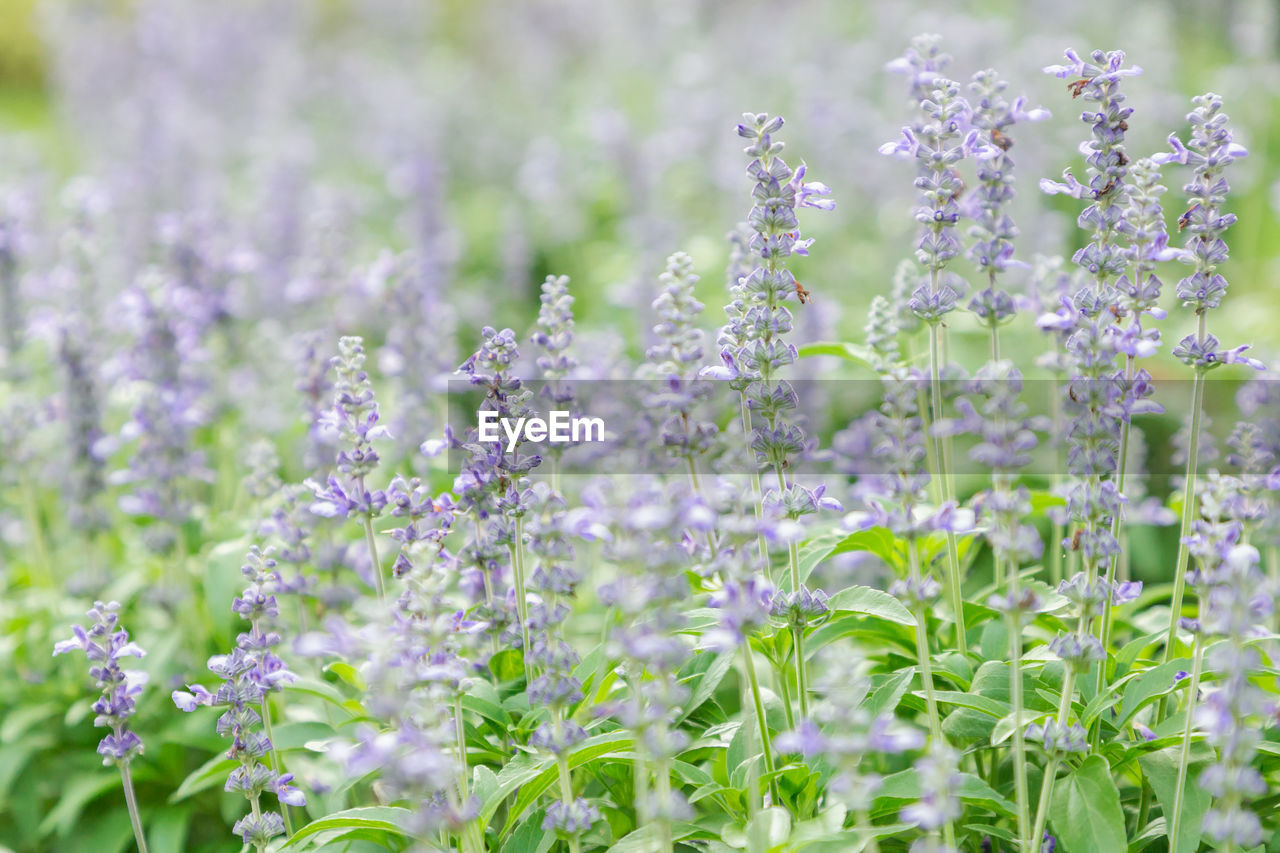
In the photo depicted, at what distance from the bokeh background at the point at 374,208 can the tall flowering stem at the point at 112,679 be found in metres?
1.05

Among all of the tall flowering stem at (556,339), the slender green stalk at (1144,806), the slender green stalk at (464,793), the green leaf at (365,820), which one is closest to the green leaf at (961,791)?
the slender green stalk at (1144,806)

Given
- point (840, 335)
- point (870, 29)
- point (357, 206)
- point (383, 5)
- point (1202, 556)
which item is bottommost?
point (1202, 556)

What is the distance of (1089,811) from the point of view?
2961 mm

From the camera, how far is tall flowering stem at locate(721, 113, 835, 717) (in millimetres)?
3090

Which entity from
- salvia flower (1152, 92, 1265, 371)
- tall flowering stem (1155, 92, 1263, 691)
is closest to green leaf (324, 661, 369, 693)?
tall flowering stem (1155, 92, 1263, 691)

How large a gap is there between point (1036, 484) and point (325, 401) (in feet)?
11.0

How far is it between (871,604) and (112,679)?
84.5 inches

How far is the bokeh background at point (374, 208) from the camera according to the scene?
5.28m

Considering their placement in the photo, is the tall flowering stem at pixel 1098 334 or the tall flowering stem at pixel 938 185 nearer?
the tall flowering stem at pixel 1098 334

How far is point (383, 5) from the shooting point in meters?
19.2

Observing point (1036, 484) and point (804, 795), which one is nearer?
point (804, 795)

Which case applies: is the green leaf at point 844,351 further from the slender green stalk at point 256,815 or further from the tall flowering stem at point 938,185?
the slender green stalk at point 256,815

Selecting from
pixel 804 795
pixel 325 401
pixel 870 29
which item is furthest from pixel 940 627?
pixel 870 29

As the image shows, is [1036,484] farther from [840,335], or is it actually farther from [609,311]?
[609,311]
